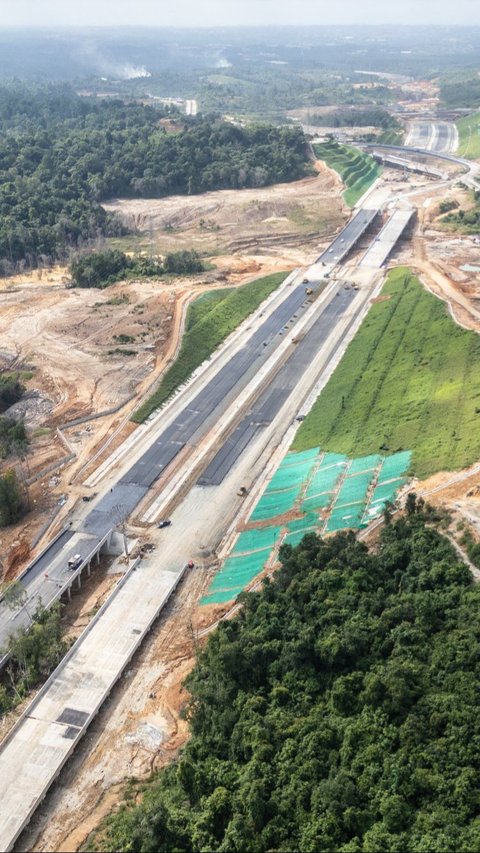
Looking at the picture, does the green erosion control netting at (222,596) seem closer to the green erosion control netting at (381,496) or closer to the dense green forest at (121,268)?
the green erosion control netting at (381,496)

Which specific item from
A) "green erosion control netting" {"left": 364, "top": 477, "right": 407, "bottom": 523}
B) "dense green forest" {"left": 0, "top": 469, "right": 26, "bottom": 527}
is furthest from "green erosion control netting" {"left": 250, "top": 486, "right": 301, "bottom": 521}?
"dense green forest" {"left": 0, "top": 469, "right": 26, "bottom": 527}

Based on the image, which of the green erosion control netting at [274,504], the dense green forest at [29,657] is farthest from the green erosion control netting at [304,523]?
the dense green forest at [29,657]

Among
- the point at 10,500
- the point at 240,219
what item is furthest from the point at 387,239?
the point at 10,500

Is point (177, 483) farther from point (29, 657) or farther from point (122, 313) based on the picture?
point (122, 313)

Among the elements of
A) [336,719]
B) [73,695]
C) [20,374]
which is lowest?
[73,695]

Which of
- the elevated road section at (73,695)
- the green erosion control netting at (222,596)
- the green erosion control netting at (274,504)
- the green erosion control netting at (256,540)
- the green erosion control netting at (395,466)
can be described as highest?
the green erosion control netting at (395,466)

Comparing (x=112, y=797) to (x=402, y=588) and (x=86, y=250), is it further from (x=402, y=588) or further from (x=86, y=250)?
(x=86, y=250)

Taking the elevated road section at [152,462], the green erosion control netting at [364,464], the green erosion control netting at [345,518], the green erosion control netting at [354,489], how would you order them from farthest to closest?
the green erosion control netting at [364,464]
the green erosion control netting at [354,489]
the green erosion control netting at [345,518]
the elevated road section at [152,462]
